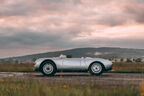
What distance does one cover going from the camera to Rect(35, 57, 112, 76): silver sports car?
49.8 feet

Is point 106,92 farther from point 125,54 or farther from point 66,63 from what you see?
point 125,54

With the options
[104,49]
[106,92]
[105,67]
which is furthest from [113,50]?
[106,92]

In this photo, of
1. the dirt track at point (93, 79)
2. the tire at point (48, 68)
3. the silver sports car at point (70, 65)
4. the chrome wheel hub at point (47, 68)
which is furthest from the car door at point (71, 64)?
the dirt track at point (93, 79)

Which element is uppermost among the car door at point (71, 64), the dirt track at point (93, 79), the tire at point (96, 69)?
the car door at point (71, 64)

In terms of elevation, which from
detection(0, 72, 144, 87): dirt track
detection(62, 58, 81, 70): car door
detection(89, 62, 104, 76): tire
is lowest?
detection(0, 72, 144, 87): dirt track

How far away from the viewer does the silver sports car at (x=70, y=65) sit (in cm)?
1516

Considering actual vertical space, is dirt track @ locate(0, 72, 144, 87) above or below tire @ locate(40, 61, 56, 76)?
below

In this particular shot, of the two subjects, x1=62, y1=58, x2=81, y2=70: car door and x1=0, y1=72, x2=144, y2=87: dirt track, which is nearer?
x1=0, y1=72, x2=144, y2=87: dirt track

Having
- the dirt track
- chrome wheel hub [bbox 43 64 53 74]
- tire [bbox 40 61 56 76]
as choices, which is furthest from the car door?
the dirt track

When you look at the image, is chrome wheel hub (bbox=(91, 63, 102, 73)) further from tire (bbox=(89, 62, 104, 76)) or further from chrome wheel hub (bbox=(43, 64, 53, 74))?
chrome wheel hub (bbox=(43, 64, 53, 74))

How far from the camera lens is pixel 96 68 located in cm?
1515

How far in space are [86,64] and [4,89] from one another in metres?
7.26

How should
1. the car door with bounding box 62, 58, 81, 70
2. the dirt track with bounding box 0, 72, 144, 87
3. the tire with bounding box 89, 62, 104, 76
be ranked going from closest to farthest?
the dirt track with bounding box 0, 72, 144, 87 < the tire with bounding box 89, 62, 104, 76 < the car door with bounding box 62, 58, 81, 70

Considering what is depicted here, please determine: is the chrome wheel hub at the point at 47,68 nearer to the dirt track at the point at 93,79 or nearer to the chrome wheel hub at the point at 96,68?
the dirt track at the point at 93,79
